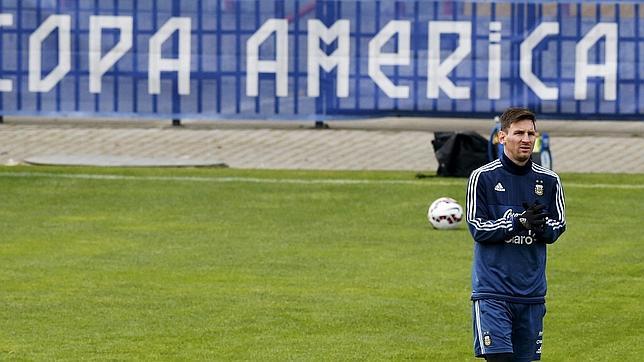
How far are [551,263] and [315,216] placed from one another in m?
5.00

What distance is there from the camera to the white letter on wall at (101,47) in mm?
27922

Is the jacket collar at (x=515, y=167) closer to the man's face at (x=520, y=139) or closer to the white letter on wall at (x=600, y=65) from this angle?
the man's face at (x=520, y=139)

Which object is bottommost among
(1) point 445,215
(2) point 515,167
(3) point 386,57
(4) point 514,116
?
(1) point 445,215

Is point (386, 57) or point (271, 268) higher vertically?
point (386, 57)

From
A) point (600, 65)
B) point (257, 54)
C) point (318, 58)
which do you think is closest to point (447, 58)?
point (318, 58)

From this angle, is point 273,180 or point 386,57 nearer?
point 273,180

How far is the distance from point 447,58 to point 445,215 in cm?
744

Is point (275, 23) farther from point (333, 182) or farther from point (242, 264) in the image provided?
point (242, 264)

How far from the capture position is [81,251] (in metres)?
18.6

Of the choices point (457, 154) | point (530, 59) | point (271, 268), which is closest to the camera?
point (271, 268)

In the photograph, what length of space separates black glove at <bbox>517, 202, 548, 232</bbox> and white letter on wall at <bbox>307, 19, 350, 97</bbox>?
1850 cm

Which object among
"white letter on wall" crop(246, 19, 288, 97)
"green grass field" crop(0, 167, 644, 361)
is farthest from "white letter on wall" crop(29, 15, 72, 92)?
"white letter on wall" crop(246, 19, 288, 97)

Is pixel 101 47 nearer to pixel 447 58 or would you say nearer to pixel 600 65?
pixel 447 58

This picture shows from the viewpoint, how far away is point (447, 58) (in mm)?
27594
